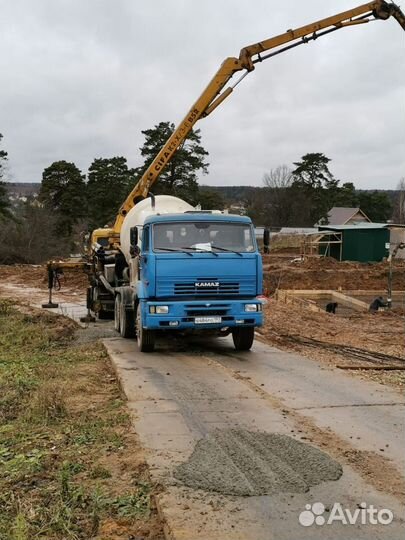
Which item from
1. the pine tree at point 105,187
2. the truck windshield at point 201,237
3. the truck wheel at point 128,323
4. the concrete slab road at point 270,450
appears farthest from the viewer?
the pine tree at point 105,187

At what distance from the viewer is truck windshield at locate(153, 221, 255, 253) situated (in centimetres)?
1017

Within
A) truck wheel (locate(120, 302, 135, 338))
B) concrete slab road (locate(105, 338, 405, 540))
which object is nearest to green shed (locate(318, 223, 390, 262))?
truck wheel (locate(120, 302, 135, 338))

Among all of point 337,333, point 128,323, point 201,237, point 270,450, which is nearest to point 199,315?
point 201,237

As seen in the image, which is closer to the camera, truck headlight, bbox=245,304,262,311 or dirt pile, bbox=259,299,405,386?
truck headlight, bbox=245,304,262,311

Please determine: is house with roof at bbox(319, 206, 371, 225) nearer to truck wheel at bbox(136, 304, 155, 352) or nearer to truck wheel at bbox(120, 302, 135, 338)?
truck wheel at bbox(120, 302, 135, 338)

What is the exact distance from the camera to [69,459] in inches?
205

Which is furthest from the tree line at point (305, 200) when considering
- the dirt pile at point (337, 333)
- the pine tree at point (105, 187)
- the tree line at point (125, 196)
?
the dirt pile at point (337, 333)

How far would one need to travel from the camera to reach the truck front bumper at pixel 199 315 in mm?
9844

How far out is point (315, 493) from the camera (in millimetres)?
4402

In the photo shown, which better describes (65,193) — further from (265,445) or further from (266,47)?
(265,445)

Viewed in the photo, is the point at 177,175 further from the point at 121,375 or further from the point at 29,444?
the point at 29,444

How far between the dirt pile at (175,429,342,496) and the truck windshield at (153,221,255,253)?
4.94 m

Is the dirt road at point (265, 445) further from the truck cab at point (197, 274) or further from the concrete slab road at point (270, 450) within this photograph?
the truck cab at point (197, 274)

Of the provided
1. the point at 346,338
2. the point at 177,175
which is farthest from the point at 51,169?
the point at 346,338
